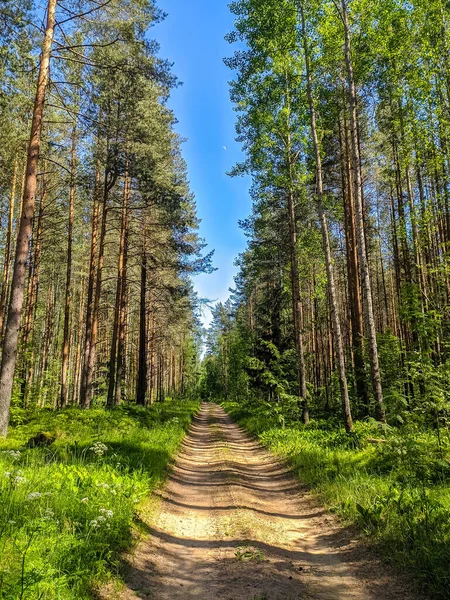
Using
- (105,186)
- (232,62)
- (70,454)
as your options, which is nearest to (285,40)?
(232,62)

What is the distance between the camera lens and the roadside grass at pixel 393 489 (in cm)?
412

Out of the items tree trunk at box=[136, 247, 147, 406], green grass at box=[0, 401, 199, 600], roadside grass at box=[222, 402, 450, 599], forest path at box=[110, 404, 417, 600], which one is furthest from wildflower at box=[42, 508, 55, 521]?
tree trunk at box=[136, 247, 147, 406]

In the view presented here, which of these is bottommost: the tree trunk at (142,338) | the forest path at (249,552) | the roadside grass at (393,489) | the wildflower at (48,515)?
the forest path at (249,552)

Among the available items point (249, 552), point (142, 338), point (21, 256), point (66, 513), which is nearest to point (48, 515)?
point (66, 513)

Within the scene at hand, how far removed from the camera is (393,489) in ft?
19.5

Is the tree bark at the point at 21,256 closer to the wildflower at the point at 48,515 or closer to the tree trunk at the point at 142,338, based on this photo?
the wildflower at the point at 48,515

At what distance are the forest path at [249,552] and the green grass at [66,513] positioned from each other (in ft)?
1.39

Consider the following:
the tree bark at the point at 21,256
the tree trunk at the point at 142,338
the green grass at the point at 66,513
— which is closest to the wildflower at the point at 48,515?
the green grass at the point at 66,513

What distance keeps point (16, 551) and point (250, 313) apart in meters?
44.0

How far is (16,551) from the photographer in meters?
3.36

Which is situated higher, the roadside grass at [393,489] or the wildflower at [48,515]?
the wildflower at [48,515]

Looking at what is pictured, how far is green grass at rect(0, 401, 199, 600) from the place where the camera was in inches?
123

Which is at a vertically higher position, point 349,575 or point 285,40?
point 285,40

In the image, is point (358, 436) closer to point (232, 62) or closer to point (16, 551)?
point (16, 551)
